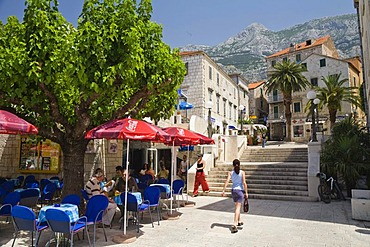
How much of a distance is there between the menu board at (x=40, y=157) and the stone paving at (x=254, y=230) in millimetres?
4984

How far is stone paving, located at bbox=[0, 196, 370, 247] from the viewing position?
6086mm

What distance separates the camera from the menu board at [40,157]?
12469 millimetres

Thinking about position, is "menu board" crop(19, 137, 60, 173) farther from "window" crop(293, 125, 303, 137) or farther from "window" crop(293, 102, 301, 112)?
"window" crop(293, 102, 301, 112)

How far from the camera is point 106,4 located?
7.07 meters

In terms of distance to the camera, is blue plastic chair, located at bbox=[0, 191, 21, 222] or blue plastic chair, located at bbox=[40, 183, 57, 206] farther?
blue plastic chair, located at bbox=[40, 183, 57, 206]

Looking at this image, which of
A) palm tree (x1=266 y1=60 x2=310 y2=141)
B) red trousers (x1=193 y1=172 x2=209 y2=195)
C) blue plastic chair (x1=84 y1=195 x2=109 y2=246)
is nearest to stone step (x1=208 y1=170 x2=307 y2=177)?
red trousers (x1=193 y1=172 x2=209 y2=195)

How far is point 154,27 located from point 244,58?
445 feet

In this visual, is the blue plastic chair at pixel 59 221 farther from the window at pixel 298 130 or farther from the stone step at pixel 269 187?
the window at pixel 298 130

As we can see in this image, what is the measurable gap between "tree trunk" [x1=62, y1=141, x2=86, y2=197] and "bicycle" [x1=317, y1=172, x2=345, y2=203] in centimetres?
877

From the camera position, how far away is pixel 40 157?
41.3 ft

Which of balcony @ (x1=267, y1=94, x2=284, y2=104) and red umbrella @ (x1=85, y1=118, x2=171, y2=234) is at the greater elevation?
balcony @ (x1=267, y1=94, x2=284, y2=104)

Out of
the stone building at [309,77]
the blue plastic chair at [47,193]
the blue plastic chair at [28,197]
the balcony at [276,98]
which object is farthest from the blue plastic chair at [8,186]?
the balcony at [276,98]

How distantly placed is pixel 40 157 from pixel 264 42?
167559 millimetres

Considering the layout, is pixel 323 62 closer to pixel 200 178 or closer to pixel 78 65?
pixel 200 178
